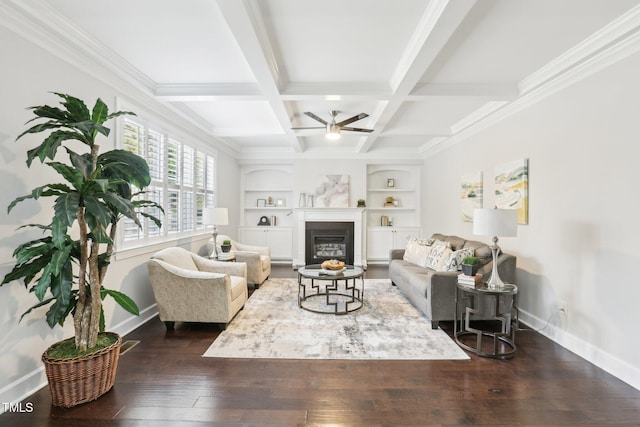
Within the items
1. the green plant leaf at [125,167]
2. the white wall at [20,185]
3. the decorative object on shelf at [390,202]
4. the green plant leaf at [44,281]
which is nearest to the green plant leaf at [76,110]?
the green plant leaf at [125,167]

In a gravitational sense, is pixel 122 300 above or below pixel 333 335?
above

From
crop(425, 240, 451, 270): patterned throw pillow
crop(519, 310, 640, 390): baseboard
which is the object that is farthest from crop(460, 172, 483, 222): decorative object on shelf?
crop(519, 310, 640, 390): baseboard

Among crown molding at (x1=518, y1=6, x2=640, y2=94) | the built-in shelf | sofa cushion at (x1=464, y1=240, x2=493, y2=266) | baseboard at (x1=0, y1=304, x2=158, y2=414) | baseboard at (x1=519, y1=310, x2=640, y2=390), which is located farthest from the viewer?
the built-in shelf

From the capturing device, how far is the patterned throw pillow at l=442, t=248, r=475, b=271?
3705 millimetres

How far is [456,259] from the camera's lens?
3736 millimetres

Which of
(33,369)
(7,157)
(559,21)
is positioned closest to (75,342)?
(33,369)

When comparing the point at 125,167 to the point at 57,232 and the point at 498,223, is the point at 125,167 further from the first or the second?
the point at 498,223

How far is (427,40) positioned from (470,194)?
315cm

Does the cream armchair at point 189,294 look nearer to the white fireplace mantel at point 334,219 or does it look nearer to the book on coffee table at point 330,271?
the book on coffee table at point 330,271

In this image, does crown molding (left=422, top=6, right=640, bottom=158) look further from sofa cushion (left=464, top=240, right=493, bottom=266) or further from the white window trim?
the white window trim

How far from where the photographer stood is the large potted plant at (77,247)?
6.05 feet

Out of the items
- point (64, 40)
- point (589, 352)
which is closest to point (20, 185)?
point (64, 40)

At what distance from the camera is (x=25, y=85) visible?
85.4 inches

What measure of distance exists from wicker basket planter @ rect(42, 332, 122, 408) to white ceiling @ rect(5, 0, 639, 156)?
235 centimetres
